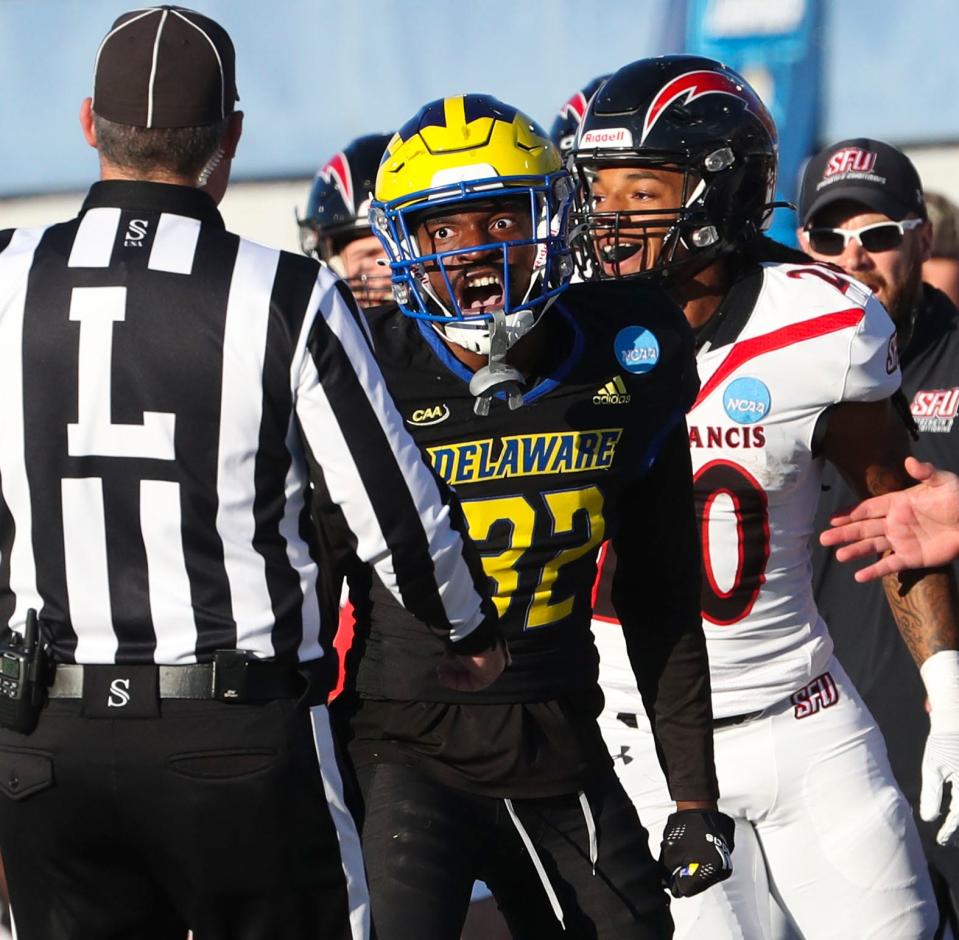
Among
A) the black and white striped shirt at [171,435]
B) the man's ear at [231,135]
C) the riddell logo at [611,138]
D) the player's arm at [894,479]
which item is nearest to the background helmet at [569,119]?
the riddell logo at [611,138]

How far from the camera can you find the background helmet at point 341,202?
5.13m

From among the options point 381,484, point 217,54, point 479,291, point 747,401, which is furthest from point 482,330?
point 747,401

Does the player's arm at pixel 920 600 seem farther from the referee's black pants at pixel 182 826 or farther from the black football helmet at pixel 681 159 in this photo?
the referee's black pants at pixel 182 826

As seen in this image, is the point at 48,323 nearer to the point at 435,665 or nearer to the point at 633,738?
the point at 435,665

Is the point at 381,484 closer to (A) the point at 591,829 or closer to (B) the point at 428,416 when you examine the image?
(B) the point at 428,416

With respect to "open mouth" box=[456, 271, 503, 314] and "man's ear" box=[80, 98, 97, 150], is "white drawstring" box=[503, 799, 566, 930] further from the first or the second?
"man's ear" box=[80, 98, 97, 150]

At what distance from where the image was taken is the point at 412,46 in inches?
287

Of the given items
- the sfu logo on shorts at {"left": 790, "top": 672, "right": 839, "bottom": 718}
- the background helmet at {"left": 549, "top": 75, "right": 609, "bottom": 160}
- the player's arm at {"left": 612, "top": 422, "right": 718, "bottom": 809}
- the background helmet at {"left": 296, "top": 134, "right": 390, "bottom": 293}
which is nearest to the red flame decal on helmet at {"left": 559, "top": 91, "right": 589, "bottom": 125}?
the background helmet at {"left": 549, "top": 75, "right": 609, "bottom": 160}

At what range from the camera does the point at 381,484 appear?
95.0 inches

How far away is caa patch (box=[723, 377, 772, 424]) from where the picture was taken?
3520mm

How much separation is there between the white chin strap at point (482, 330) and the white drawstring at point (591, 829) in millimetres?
728

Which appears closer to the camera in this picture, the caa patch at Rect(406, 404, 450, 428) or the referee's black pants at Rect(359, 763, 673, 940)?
the referee's black pants at Rect(359, 763, 673, 940)

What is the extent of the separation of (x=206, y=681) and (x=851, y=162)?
3296mm

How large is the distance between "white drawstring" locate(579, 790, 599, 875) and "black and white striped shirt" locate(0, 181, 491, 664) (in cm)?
61
